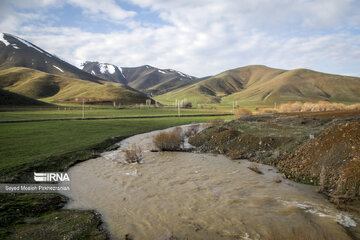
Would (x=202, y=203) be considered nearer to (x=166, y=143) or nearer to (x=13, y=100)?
(x=166, y=143)

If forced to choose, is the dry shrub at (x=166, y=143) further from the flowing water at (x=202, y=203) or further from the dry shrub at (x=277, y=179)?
the dry shrub at (x=277, y=179)

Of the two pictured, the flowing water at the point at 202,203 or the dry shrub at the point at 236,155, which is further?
the dry shrub at the point at 236,155

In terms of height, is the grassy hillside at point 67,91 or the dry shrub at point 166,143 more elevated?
the grassy hillside at point 67,91

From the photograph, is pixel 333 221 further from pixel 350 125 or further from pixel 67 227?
pixel 67 227

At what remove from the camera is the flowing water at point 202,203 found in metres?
8.81

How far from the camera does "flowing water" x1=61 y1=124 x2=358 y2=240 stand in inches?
347

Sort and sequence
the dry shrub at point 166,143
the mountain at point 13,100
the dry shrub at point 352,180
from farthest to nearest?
the mountain at point 13,100, the dry shrub at point 166,143, the dry shrub at point 352,180

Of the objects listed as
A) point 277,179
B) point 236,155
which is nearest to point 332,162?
point 277,179

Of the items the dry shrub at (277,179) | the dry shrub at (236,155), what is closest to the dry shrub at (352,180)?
the dry shrub at (277,179)

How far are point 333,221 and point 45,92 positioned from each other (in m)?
214

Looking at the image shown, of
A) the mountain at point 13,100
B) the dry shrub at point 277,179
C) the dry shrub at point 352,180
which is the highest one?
the mountain at point 13,100

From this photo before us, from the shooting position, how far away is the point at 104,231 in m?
8.62

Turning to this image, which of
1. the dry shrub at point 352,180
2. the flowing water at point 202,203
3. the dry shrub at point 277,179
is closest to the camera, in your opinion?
the flowing water at point 202,203

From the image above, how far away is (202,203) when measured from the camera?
1130 centimetres
